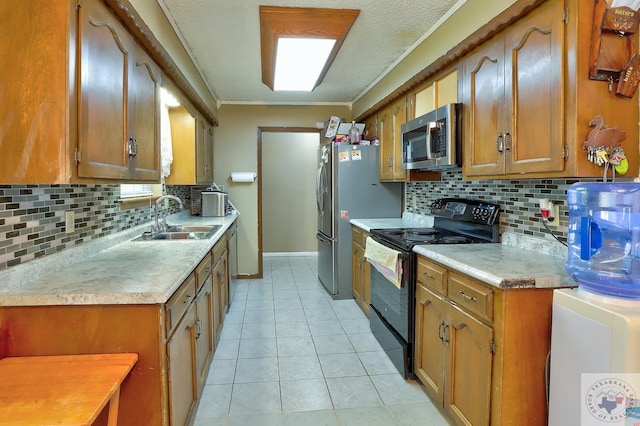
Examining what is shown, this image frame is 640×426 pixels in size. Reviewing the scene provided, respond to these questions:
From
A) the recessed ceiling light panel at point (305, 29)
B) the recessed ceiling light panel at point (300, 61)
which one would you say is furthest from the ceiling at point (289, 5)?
the recessed ceiling light panel at point (300, 61)

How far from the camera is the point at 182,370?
1.69m

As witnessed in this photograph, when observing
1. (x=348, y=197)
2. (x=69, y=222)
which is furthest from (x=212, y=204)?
(x=69, y=222)

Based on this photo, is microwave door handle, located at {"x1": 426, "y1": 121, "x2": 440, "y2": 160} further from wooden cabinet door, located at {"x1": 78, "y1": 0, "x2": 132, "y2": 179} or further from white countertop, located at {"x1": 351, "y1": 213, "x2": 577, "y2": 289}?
wooden cabinet door, located at {"x1": 78, "y1": 0, "x2": 132, "y2": 179}

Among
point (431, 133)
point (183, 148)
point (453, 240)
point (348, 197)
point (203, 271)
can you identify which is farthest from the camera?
point (348, 197)

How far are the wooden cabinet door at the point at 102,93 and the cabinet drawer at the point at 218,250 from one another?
1.08m

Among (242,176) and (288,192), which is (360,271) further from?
(288,192)

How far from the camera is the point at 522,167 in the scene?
1.79m

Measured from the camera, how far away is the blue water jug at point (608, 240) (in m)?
1.32

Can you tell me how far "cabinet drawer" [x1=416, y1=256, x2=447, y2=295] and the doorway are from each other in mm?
4485

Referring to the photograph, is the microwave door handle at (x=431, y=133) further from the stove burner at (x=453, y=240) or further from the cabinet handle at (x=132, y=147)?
the cabinet handle at (x=132, y=147)

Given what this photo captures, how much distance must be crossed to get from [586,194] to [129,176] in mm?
1985

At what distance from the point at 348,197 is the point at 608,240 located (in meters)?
2.67

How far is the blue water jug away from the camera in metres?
1.32

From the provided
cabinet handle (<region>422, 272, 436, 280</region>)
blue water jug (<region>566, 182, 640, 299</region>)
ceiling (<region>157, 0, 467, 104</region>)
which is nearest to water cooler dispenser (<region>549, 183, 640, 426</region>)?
blue water jug (<region>566, 182, 640, 299</region>)
